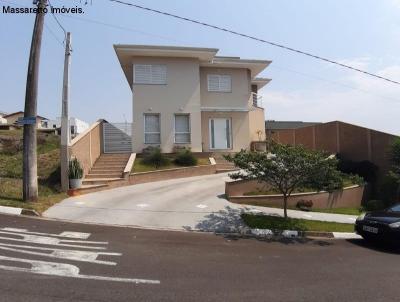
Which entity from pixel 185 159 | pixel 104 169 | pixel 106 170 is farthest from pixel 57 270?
pixel 185 159

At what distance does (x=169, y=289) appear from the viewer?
6691mm

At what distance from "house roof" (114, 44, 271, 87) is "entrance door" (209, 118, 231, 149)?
328 cm

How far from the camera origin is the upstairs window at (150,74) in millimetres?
24375

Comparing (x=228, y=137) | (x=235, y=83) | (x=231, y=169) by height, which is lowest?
(x=231, y=169)

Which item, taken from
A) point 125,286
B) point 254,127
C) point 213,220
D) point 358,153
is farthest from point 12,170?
point 358,153

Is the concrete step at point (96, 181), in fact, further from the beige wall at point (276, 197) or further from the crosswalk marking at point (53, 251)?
the crosswalk marking at point (53, 251)

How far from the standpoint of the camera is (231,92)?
26.9 meters

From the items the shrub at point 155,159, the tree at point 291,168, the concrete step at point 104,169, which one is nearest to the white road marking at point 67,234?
the tree at point 291,168

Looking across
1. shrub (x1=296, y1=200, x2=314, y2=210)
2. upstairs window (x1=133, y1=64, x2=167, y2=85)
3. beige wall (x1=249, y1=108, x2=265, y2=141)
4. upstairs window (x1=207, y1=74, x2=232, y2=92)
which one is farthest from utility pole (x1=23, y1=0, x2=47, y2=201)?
beige wall (x1=249, y1=108, x2=265, y2=141)

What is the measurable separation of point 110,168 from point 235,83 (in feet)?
32.8

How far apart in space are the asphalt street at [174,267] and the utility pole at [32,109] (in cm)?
217

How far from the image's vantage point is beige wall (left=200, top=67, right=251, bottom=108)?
26500 millimetres

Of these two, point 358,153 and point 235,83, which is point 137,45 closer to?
point 235,83

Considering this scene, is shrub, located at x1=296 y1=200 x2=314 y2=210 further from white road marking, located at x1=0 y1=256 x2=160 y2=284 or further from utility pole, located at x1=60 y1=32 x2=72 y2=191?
white road marking, located at x1=0 y1=256 x2=160 y2=284
